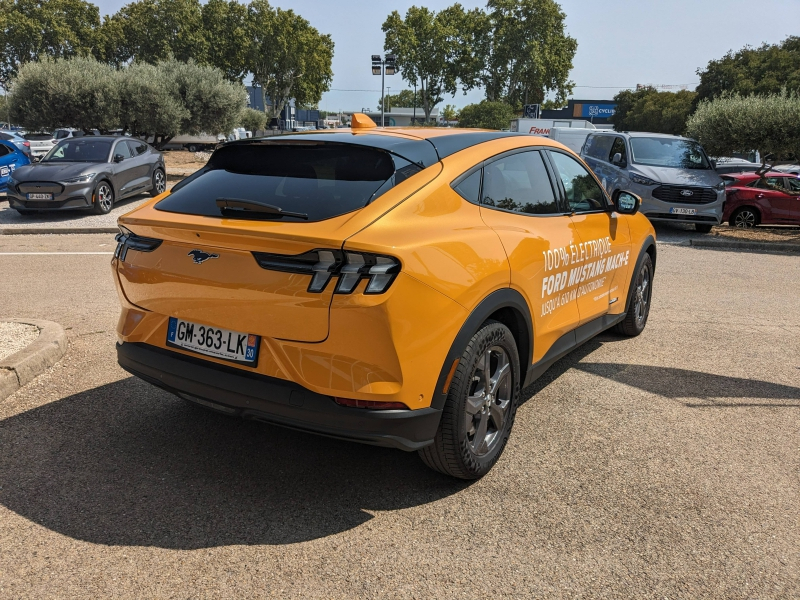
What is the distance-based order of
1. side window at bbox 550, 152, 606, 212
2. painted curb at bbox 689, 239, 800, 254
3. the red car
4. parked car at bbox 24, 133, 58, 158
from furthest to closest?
parked car at bbox 24, 133, 58, 158 → the red car → painted curb at bbox 689, 239, 800, 254 → side window at bbox 550, 152, 606, 212

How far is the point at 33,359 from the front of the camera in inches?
178

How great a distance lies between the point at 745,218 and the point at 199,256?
49.7 feet

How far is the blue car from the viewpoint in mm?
15898

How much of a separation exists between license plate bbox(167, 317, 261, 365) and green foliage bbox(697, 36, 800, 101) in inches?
1985

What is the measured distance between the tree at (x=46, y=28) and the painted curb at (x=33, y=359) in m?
79.4

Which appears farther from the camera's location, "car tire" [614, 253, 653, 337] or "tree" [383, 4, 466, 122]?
"tree" [383, 4, 466, 122]

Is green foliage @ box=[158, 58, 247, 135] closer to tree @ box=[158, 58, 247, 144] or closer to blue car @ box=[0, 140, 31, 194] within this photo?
tree @ box=[158, 58, 247, 144]

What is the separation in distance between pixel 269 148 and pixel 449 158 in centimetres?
92

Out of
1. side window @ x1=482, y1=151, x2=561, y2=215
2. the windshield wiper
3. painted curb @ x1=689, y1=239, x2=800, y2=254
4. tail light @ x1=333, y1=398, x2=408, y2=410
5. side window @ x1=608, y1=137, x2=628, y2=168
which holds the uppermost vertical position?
side window @ x1=608, y1=137, x2=628, y2=168

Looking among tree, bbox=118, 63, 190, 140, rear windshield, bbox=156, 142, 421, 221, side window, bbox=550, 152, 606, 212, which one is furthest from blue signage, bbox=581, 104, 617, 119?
rear windshield, bbox=156, 142, 421, 221

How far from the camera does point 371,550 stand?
275 cm

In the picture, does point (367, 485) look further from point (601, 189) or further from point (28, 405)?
point (601, 189)

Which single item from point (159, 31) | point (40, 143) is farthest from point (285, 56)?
point (40, 143)

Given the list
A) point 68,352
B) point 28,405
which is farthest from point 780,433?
point 68,352
